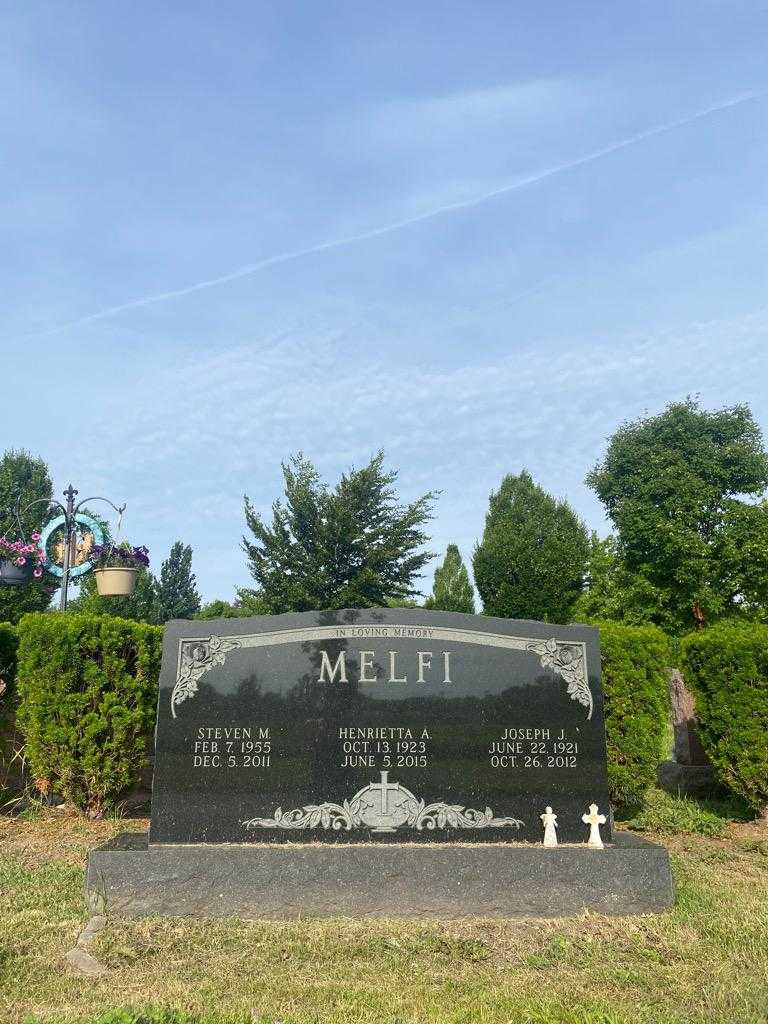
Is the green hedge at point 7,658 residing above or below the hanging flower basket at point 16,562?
below

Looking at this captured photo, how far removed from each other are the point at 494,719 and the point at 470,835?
91 centimetres

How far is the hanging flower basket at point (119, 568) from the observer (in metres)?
11.6

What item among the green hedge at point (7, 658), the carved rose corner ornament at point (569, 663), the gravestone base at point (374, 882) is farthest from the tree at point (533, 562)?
the gravestone base at point (374, 882)

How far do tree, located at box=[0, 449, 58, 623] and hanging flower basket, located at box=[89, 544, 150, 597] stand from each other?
2245cm

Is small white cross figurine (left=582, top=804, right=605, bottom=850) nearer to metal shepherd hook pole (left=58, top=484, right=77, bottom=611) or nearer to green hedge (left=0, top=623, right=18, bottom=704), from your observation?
green hedge (left=0, top=623, right=18, bottom=704)

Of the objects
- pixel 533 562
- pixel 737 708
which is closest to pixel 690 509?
pixel 533 562

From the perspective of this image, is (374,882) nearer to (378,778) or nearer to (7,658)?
(378,778)

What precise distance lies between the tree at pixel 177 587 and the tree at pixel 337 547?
929 centimetres

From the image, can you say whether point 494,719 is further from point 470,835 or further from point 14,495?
point 14,495

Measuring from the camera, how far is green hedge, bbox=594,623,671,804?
8.25m

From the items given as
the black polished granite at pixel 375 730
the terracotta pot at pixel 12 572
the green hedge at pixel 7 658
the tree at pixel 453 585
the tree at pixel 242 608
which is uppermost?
the tree at pixel 453 585

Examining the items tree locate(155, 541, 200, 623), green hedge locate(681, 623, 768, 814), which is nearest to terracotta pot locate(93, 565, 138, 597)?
green hedge locate(681, 623, 768, 814)

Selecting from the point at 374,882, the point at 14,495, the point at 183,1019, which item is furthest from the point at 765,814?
the point at 14,495

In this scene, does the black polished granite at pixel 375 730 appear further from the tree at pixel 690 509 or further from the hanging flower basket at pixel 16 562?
the tree at pixel 690 509
